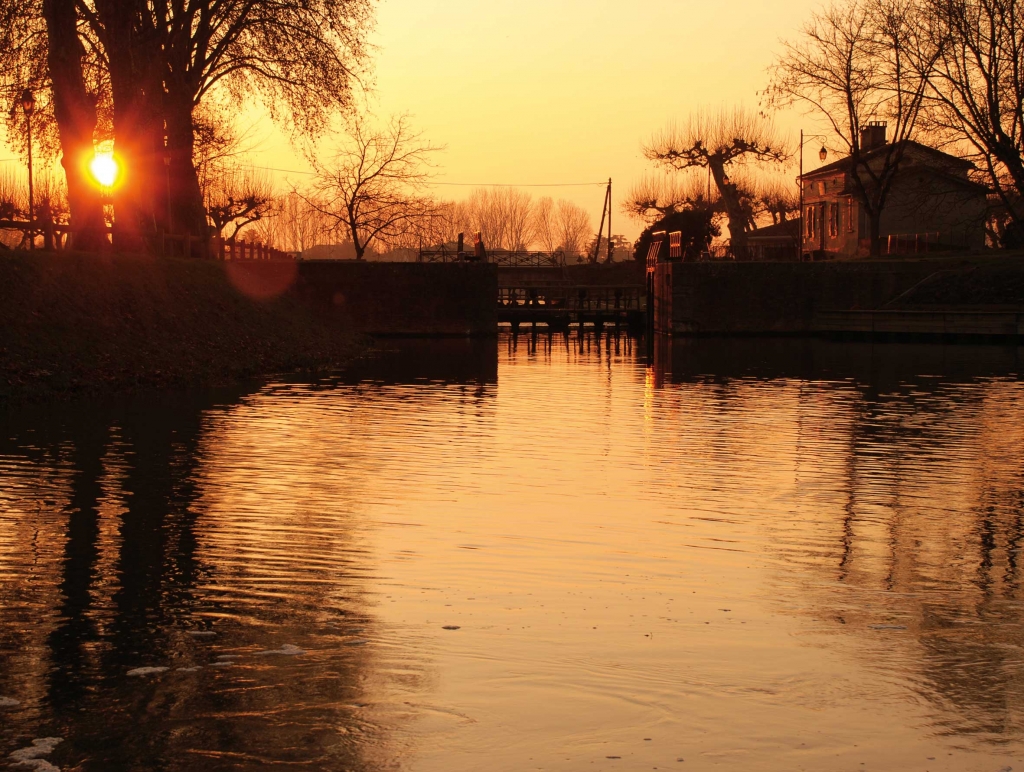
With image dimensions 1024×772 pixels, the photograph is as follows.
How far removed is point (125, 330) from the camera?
23312 mm

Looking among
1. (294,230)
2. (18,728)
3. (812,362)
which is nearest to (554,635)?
(18,728)

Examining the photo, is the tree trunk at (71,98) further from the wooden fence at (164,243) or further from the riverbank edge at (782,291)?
the riverbank edge at (782,291)

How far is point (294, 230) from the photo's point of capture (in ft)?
497

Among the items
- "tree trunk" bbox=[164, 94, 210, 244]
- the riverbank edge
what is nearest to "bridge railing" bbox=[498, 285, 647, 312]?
the riverbank edge

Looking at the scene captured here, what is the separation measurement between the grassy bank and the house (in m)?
33.4

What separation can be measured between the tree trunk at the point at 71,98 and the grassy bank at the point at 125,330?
175 centimetres

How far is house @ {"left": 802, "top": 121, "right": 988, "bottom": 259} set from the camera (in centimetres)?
5841

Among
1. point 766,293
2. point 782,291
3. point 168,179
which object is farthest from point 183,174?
point 782,291

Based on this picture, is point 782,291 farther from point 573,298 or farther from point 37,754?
point 37,754

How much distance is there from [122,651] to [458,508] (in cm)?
445

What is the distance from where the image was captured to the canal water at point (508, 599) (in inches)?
204

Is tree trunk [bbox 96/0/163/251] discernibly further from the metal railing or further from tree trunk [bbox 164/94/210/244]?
the metal railing

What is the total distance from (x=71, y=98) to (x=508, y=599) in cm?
2105

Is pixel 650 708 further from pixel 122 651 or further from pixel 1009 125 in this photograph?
pixel 1009 125
